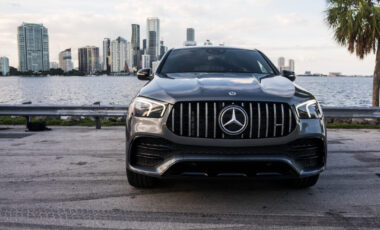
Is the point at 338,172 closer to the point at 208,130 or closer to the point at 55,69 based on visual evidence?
the point at 208,130

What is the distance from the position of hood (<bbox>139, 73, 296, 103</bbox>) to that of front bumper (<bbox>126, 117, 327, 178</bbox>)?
0.28m

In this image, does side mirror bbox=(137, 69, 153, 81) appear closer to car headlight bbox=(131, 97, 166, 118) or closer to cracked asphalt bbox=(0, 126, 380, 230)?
cracked asphalt bbox=(0, 126, 380, 230)

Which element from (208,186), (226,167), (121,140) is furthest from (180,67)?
(121,140)

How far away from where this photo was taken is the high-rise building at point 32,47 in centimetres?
12500

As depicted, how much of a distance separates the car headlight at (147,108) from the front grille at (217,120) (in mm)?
128

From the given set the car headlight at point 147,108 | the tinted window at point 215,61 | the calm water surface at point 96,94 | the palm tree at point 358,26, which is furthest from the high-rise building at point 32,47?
the car headlight at point 147,108

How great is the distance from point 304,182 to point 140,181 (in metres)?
1.67

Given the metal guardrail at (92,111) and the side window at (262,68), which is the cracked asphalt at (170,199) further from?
the metal guardrail at (92,111)

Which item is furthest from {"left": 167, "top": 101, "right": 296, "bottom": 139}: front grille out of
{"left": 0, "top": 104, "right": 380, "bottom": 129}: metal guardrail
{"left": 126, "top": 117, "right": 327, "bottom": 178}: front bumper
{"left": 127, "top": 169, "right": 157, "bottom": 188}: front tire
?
{"left": 0, "top": 104, "right": 380, "bottom": 129}: metal guardrail

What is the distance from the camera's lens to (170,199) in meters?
Result: 3.49

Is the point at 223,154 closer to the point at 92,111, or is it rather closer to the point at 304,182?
the point at 304,182

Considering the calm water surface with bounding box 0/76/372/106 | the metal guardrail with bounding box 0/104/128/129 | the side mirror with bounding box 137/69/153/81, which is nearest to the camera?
the side mirror with bounding box 137/69/153/81

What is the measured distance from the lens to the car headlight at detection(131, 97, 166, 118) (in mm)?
3117

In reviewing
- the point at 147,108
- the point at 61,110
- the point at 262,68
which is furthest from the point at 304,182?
the point at 61,110
